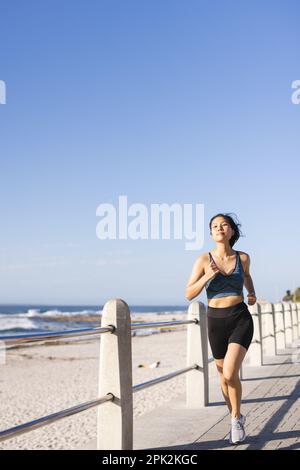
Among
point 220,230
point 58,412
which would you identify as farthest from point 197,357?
point 58,412

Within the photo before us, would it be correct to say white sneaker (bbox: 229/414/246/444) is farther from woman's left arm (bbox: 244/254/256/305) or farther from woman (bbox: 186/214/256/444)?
woman's left arm (bbox: 244/254/256/305)

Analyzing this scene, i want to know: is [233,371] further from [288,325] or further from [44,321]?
[44,321]

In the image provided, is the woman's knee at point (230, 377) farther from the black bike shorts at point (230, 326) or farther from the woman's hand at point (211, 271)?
the woman's hand at point (211, 271)

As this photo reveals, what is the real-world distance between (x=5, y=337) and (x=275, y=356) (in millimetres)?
12252

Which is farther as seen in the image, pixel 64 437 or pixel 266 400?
pixel 64 437

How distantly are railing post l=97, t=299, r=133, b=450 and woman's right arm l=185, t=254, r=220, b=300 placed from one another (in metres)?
0.63

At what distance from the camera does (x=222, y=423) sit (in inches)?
249

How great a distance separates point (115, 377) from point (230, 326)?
1.11 metres

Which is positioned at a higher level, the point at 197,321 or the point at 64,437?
the point at 197,321

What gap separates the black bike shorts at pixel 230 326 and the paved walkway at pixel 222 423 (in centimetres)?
90

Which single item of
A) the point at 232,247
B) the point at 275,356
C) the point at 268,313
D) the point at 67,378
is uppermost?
the point at 232,247

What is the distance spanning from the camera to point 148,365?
2439 cm
